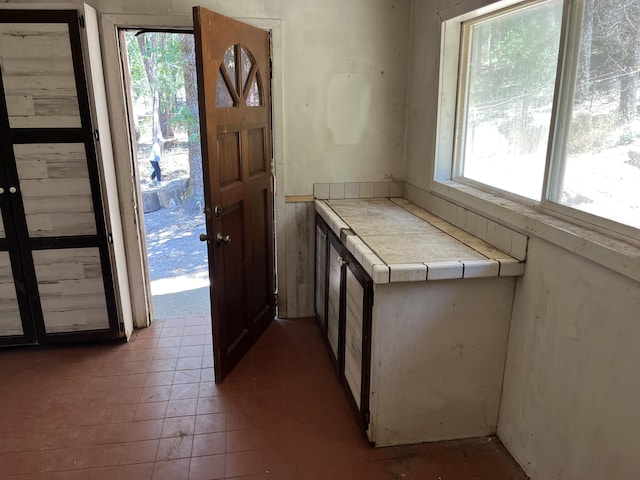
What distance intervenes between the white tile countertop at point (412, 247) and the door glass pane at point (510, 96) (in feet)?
1.07

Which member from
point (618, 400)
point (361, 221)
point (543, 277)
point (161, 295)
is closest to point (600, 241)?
point (543, 277)

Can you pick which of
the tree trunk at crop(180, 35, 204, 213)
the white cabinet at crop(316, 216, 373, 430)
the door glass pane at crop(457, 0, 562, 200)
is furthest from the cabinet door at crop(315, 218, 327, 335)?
the tree trunk at crop(180, 35, 204, 213)

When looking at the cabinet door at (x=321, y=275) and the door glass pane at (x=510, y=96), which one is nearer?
the door glass pane at (x=510, y=96)

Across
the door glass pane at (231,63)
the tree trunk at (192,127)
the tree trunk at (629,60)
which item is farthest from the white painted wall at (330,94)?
the tree trunk at (192,127)

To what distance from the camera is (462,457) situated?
2.03 meters

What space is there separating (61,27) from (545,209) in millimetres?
2592

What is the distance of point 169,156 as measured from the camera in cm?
724

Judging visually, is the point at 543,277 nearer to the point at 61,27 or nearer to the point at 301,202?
the point at 301,202

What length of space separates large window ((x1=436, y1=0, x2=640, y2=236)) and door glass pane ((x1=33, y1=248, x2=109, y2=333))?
2317 millimetres

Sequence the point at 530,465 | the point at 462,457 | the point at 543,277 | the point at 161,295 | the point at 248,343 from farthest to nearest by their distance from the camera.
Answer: the point at 161,295, the point at 248,343, the point at 462,457, the point at 530,465, the point at 543,277

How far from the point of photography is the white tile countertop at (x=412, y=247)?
1.85m

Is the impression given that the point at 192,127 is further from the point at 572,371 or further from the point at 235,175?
the point at 572,371

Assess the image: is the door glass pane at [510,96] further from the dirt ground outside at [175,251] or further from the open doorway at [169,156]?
the open doorway at [169,156]

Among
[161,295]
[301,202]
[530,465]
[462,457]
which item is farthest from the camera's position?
[161,295]
